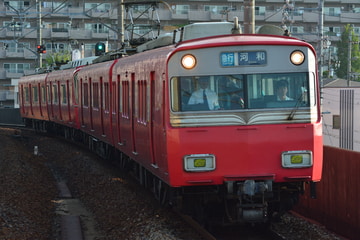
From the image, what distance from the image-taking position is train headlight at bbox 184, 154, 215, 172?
965 cm

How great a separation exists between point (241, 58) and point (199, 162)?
58.1 inches

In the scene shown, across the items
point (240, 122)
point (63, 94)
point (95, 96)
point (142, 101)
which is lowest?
point (63, 94)

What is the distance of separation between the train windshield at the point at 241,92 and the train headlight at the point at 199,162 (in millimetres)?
625

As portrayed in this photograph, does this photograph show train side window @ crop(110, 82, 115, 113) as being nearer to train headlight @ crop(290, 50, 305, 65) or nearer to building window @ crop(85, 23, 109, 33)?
train headlight @ crop(290, 50, 305, 65)

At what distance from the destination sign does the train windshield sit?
0.52 feet

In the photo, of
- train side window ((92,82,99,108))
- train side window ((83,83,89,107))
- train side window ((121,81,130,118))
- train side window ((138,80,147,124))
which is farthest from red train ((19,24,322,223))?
train side window ((83,83,89,107))

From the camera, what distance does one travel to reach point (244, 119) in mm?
9719

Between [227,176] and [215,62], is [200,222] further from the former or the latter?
[215,62]

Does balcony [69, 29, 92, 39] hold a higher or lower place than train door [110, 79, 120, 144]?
higher

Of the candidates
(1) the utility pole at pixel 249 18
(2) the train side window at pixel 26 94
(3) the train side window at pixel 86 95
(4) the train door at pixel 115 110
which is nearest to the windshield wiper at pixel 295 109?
(1) the utility pole at pixel 249 18

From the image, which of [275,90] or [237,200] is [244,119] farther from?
[237,200]

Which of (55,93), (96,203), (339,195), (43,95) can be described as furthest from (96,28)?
(339,195)

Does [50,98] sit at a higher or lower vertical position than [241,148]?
lower

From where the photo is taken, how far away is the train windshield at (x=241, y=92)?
9812mm
